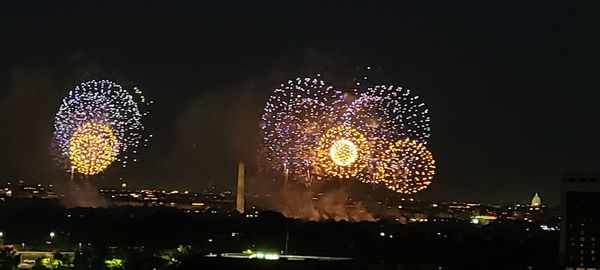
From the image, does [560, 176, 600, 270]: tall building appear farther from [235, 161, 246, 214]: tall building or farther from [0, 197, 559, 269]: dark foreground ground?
[235, 161, 246, 214]: tall building

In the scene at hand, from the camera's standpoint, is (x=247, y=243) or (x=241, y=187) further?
(x=241, y=187)

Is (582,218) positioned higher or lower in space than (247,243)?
higher

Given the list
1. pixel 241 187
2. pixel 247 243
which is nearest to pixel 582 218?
pixel 247 243

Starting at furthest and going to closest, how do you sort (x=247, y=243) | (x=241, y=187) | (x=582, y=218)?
(x=241, y=187) → (x=247, y=243) → (x=582, y=218)

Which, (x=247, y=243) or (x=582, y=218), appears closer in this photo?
(x=582, y=218)

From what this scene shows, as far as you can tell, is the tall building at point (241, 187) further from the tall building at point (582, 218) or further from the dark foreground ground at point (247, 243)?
the tall building at point (582, 218)

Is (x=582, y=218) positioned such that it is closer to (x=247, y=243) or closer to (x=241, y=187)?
(x=247, y=243)

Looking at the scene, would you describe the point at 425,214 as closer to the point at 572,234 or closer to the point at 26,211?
the point at 26,211

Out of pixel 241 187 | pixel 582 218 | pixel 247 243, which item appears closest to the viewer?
pixel 582 218

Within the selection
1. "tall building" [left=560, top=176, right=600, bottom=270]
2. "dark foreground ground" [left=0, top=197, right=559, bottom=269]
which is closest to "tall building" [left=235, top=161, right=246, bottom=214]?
"dark foreground ground" [left=0, top=197, right=559, bottom=269]
